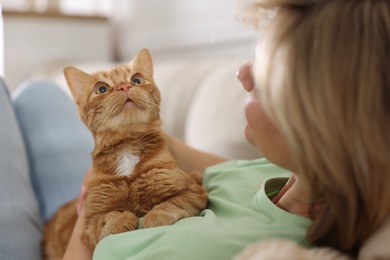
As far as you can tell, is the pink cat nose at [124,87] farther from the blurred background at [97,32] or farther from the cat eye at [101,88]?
the blurred background at [97,32]

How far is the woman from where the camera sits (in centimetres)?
63

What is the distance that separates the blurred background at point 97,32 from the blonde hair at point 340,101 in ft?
5.60

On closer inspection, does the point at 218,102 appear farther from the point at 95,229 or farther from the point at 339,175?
the point at 339,175

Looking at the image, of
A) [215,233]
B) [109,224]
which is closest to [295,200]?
[215,233]

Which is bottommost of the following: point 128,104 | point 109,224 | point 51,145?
point 51,145

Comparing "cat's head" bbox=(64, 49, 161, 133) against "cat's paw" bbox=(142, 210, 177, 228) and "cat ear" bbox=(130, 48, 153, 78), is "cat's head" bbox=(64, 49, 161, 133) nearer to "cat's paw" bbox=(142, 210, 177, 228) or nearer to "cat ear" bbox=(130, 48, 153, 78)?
"cat ear" bbox=(130, 48, 153, 78)

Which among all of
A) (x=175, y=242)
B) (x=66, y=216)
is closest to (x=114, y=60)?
(x=66, y=216)

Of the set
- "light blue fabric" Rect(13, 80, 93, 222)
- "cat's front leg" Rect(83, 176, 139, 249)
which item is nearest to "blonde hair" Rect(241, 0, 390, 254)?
"cat's front leg" Rect(83, 176, 139, 249)

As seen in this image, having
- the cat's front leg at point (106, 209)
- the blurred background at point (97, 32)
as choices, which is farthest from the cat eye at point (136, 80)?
the blurred background at point (97, 32)

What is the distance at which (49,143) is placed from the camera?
4.77 feet

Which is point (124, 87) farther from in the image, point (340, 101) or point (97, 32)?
point (97, 32)

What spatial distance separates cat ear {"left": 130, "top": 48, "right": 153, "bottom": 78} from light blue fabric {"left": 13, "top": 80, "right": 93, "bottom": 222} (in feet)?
2.30

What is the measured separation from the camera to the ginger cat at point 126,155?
2.42ft

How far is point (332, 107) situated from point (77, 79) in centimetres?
33
